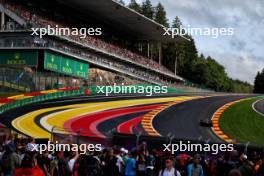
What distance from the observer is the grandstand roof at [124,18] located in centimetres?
A: 6425

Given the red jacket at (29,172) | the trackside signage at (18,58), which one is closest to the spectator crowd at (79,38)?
the trackside signage at (18,58)

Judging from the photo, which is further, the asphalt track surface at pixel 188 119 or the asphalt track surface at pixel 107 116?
the asphalt track surface at pixel 188 119

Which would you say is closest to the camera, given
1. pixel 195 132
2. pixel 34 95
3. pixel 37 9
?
pixel 195 132

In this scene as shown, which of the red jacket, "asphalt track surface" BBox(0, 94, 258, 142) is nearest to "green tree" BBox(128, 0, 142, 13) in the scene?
"asphalt track surface" BBox(0, 94, 258, 142)

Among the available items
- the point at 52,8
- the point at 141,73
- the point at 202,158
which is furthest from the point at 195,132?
the point at 141,73

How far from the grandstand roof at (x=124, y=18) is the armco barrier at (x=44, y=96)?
19.9 meters

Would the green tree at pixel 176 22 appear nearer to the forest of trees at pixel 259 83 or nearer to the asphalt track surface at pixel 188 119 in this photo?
the forest of trees at pixel 259 83

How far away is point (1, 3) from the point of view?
55938mm

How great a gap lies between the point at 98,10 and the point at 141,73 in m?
12.3

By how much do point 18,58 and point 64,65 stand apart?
5.22 m

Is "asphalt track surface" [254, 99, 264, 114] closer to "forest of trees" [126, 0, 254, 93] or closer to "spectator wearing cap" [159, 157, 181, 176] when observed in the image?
"spectator wearing cap" [159, 157, 181, 176]

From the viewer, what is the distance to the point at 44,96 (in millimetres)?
41062

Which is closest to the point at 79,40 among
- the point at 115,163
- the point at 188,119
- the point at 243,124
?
the point at 188,119

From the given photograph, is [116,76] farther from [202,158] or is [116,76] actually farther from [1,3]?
[202,158]
